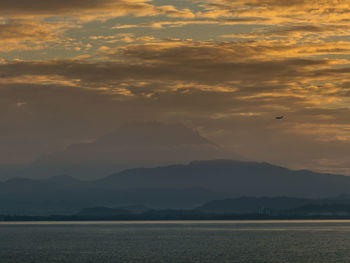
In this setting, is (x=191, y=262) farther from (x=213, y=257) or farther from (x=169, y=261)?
(x=213, y=257)

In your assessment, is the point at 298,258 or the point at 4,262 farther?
the point at 298,258

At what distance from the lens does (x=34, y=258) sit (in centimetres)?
19700

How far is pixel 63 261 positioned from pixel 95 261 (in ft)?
25.5

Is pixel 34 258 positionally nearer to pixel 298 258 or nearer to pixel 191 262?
pixel 191 262

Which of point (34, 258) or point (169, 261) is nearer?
point (169, 261)

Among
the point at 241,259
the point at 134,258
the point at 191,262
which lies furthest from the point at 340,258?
the point at 134,258

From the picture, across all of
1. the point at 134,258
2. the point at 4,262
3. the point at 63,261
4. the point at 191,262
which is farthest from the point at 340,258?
the point at 4,262

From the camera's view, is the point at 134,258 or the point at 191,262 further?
the point at 134,258

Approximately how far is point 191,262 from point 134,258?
67.7 feet

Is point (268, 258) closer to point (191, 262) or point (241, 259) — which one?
point (241, 259)

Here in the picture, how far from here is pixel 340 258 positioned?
7554 inches

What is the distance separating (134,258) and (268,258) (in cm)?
3398

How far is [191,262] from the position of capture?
592 ft

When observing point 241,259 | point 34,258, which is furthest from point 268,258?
point 34,258
